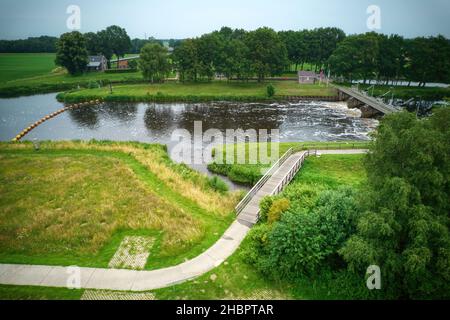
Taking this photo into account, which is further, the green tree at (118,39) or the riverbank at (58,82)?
the green tree at (118,39)

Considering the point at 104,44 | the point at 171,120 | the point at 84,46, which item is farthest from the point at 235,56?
the point at 104,44

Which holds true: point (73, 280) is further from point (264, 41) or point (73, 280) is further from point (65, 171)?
point (264, 41)

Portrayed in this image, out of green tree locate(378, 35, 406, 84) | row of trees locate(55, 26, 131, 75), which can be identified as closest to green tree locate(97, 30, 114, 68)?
row of trees locate(55, 26, 131, 75)

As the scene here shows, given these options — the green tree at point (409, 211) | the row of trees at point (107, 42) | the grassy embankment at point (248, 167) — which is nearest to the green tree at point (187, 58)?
the row of trees at point (107, 42)

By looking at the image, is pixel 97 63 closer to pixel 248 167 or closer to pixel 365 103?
pixel 365 103

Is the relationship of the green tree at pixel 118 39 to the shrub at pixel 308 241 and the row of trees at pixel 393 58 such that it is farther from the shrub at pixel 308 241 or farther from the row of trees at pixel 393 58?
the shrub at pixel 308 241

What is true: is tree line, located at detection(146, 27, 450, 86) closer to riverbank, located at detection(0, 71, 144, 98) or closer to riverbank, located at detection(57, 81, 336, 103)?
riverbank, located at detection(57, 81, 336, 103)

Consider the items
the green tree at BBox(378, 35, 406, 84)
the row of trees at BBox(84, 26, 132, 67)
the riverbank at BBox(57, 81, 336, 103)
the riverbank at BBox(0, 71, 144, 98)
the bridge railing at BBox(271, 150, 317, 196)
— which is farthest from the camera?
the row of trees at BBox(84, 26, 132, 67)
